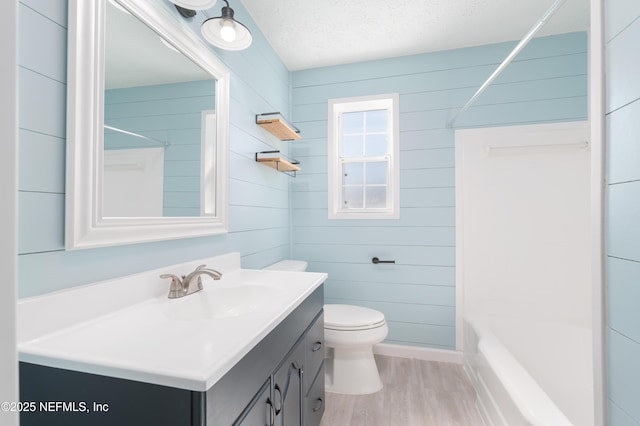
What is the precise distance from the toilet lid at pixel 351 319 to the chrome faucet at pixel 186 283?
95 centimetres

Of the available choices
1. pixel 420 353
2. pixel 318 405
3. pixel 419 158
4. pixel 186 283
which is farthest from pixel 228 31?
pixel 420 353

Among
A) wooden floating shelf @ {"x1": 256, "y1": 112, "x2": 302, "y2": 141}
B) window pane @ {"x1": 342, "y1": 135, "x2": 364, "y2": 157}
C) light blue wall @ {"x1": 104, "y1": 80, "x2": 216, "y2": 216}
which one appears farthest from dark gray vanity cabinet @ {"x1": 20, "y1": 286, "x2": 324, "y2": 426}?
window pane @ {"x1": 342, "y1": 135, "x2": 364, "y2": 157}

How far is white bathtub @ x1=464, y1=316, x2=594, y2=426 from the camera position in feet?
3.86

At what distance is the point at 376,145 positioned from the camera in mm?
2537

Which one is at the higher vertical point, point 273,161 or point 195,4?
point 195,4

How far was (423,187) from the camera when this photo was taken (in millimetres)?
2307

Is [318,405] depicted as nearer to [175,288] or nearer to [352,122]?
[175,288]

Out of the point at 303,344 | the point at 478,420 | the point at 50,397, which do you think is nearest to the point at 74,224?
the point at 50,397

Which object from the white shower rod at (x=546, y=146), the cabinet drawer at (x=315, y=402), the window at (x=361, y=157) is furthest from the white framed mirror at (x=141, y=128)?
the white shower rod at (x=546, y=146)

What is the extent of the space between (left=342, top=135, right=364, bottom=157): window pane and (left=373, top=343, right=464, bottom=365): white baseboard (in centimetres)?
167

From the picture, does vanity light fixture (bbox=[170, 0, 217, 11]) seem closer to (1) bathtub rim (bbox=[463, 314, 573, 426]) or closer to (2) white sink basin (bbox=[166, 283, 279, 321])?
(2) white sink basin (bbox=[166, 283, 279, 321])

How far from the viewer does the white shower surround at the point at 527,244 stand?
1926 millimetres

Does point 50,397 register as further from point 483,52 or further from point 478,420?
point 483,52

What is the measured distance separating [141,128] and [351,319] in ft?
5.24
